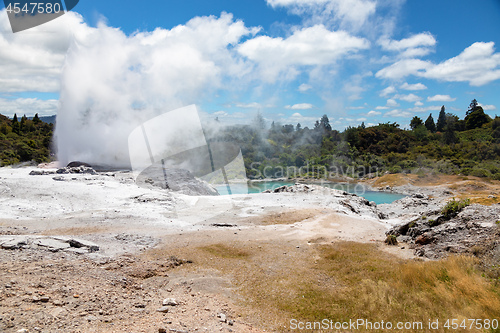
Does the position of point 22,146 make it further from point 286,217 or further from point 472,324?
point 472,324

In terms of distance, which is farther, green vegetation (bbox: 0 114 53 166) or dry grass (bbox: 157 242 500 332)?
green vegetation (bbox: 0 114 53 166)

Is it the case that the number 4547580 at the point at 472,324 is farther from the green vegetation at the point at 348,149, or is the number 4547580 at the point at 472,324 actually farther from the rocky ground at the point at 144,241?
the green vegetation at the point at 348,149

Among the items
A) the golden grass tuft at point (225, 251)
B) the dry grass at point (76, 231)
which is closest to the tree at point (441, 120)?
the golden grass tuft at point (225, 251)

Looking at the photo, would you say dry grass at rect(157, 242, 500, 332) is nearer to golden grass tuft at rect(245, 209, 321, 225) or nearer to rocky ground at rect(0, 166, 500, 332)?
rocky ground at rect(0, 166, 500, 332)

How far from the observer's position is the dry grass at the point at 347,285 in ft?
20.0

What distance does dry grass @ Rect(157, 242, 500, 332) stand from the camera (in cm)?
609

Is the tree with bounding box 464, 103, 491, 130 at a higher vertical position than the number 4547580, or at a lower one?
higher

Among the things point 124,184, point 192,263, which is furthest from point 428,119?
point 192,263

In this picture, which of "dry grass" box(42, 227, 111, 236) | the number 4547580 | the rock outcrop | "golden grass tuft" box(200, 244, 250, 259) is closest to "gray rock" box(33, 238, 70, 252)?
"dry grass" box(42, 227, 111, 236)

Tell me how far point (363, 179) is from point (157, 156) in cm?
3572

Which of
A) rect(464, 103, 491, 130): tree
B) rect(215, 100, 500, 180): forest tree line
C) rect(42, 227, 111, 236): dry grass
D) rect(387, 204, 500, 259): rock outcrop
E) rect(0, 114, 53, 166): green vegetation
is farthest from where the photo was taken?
rect(464, 103, 491, 130): tree

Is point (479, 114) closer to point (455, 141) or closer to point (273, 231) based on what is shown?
point (455, 141)

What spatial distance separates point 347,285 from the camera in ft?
25.6

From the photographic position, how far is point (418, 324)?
5.66m
